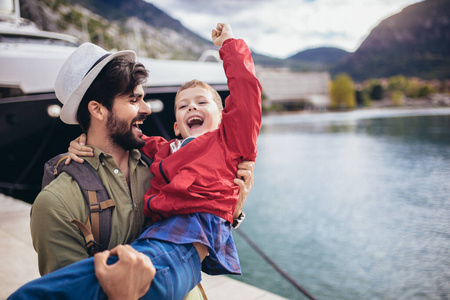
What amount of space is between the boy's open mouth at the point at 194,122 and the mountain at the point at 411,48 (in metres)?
83.3

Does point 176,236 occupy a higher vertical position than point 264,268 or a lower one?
higher

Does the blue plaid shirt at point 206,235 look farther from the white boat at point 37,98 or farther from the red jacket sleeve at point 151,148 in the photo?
the white boat at point 37,98

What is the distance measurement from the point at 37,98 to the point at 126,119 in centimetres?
498

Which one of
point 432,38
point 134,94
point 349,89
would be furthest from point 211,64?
point 349,89

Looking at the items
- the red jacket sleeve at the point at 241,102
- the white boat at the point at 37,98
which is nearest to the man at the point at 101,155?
the red jacket sleeve at the point at 241,102

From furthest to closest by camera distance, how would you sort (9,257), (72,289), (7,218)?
(7,218)
(9,257)
(72,289)

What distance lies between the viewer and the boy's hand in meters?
1.64

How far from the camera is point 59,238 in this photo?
1258 mm

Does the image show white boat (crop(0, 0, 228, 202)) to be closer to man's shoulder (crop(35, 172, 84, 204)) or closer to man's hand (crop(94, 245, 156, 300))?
man's shoulder (crop(35, 172, 84, 204))

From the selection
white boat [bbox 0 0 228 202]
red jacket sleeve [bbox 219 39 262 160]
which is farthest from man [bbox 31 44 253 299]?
white boat [bbox 0 0 228 202]

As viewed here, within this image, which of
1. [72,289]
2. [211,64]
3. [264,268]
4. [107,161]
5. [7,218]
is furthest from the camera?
[264,268]

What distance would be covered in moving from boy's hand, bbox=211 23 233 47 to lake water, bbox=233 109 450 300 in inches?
238

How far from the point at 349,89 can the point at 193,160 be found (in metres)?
115

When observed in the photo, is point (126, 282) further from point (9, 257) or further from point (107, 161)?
point (9, 257)
